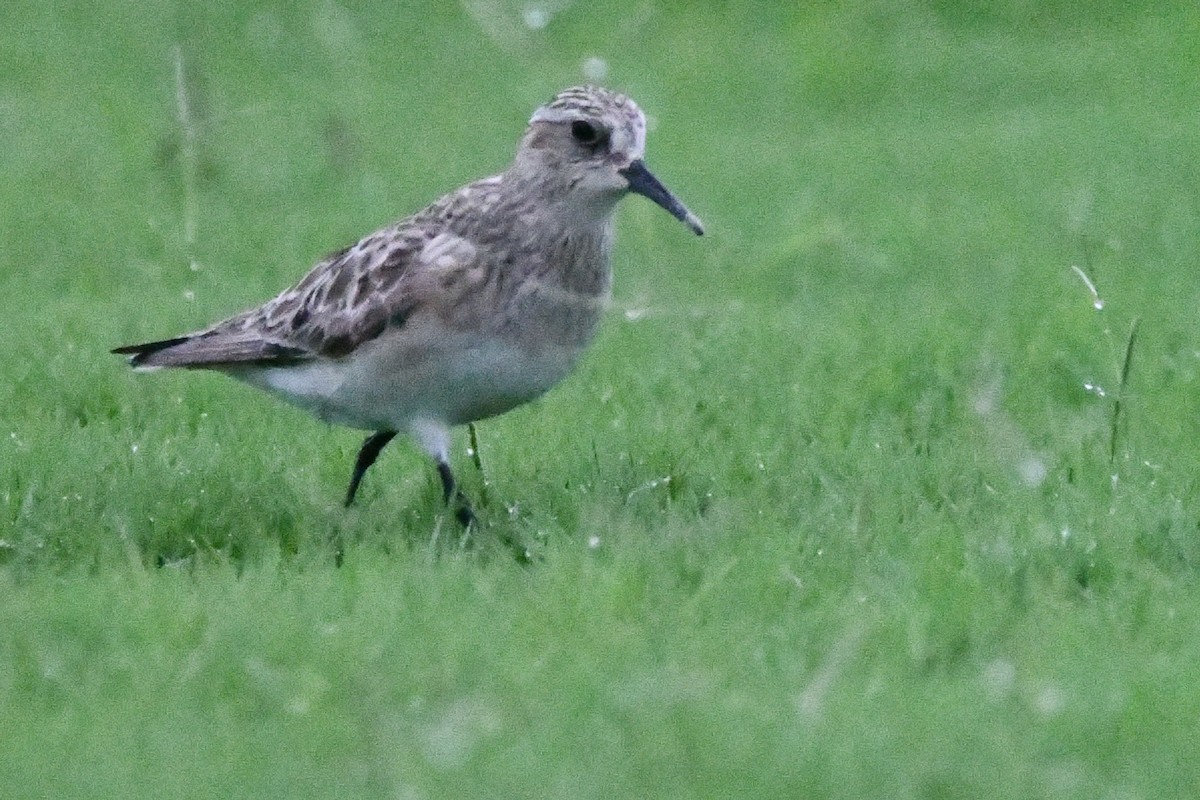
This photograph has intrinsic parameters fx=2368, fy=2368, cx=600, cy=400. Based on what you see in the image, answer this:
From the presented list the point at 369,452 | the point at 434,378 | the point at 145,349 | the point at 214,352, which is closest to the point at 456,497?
the point at 434,378

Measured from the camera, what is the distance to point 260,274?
1130 cm

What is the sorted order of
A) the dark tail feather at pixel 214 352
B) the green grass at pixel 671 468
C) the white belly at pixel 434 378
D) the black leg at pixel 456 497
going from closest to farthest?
the green grass at pixel 671 468 → the white belly at pixel 434 378 → the black leg at pixel 456 497 → the dark tail feather at pixel 214 352

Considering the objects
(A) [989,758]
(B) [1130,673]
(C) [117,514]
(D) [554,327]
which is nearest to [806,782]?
(A) [989,758]

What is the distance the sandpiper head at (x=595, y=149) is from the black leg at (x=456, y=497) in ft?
3.12

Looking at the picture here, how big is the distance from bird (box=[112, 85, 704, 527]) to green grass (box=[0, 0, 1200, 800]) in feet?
1.25

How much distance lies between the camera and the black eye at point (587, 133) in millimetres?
7344

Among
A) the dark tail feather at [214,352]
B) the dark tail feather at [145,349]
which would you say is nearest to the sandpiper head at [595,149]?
the dark tail feather at [214,352]

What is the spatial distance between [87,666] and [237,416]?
3085mm

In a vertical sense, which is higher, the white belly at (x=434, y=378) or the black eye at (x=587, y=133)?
the black eye at (x=587, y=133)

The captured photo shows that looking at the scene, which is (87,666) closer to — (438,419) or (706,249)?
(438,419)

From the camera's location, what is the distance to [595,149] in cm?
738

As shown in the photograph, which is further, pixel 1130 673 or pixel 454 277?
pixel 454 277

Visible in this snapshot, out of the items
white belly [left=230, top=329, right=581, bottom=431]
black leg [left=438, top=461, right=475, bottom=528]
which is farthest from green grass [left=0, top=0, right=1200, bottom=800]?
white belly [left=230, top=329, right=581, bottom=431]

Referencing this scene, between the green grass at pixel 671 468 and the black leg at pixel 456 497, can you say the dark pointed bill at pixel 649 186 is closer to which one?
the green grass at pixel 671 468
